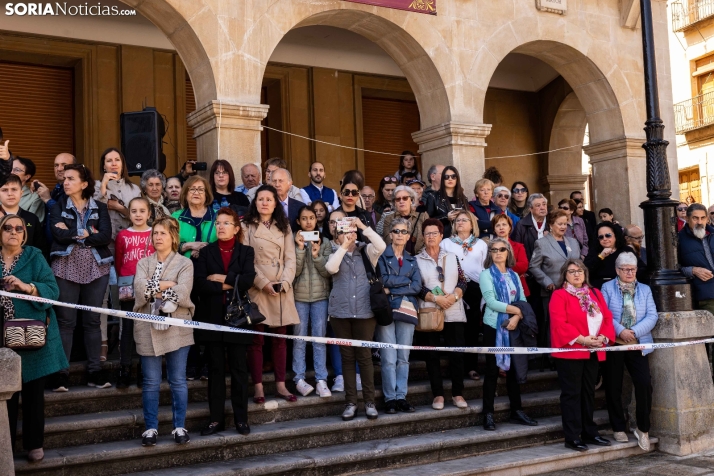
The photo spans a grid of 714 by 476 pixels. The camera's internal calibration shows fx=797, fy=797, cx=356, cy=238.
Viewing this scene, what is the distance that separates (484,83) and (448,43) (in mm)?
777

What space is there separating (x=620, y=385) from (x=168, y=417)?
407 centimetres

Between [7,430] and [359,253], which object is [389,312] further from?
[7,430]

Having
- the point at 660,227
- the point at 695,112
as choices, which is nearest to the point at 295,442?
the point at 660,227

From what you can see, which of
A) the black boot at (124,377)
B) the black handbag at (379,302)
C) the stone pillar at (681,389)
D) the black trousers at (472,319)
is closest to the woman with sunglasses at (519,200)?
the black trousers at (472,319)

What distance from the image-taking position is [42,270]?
564cm

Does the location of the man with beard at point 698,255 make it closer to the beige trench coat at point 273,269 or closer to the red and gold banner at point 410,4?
the red and gold banner at point 410,4

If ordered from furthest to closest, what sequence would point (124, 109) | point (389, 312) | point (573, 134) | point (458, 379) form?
point (573, 134) < point (124, 109) < point (458, 379) < point (389, 312)

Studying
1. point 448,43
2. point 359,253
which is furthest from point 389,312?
point 448,43

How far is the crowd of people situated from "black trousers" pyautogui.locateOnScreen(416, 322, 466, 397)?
14 mm

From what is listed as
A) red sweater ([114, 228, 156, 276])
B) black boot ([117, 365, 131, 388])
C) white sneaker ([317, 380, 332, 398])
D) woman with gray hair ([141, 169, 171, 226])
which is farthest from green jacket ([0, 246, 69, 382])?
white sneaker ([317, 380, 332, 398])

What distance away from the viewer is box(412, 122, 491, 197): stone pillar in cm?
1066

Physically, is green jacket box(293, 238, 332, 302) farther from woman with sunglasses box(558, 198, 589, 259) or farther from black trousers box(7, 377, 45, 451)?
woman with sunglasses box(558, 198, 589, 259)

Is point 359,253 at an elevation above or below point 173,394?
above

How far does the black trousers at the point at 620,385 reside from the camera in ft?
23.7
